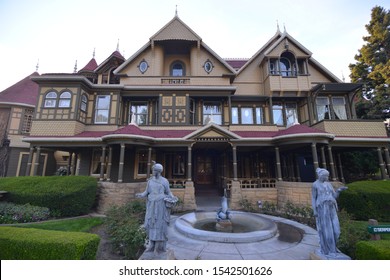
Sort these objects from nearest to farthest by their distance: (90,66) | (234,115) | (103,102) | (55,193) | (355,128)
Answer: (55,193) < (355,128) < (103,102) < (234,115) < (90,66)

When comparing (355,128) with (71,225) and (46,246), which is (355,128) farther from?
(71,225)

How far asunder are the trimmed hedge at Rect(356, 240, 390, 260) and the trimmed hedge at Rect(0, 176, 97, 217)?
12527 millimetres

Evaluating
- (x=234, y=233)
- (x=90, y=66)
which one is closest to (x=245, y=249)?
(x=234, y=233)

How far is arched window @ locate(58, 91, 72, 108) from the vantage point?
15.2 metres

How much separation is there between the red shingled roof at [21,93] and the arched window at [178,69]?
15743 millimetres

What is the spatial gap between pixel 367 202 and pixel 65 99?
22.3 m

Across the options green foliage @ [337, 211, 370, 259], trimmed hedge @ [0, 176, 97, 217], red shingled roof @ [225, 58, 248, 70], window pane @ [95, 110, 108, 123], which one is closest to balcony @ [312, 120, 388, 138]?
green foliage @ [337, 211, 370, 259]

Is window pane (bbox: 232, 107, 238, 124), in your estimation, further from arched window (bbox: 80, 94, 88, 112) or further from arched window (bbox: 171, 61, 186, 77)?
arched window (bbox: 80, 94, 88, 112)

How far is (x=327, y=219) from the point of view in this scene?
15.5 feet

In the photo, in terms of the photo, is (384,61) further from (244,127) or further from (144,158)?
(144,158)

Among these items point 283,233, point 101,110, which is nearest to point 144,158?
point 101,110

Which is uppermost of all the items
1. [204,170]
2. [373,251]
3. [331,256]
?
[204,170]
